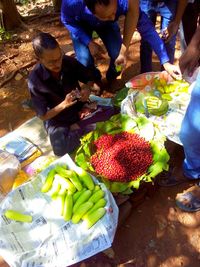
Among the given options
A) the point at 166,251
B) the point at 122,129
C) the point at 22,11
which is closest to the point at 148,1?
the point at 122,129

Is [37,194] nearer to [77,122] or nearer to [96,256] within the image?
[96,256]

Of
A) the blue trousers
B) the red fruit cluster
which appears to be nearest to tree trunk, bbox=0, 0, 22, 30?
the red fruit cluster

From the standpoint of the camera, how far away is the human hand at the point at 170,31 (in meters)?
3.03

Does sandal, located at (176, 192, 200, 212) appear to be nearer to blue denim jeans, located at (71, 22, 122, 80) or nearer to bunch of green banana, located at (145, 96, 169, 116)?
bunch of green banana, located at (145, 96, 169, 116)

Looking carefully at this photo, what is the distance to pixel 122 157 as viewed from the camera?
250cm

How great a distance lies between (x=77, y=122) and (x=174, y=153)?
891 millimetres

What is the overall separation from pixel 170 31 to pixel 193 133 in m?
1.26

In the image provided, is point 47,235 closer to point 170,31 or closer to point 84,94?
point 84,94

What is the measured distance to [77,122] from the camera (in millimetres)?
3041

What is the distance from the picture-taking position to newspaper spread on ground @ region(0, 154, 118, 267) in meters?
2.12

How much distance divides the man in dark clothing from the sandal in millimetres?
976

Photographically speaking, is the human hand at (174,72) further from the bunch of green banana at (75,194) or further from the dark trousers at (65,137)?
the bunch of green banana at (75,194)

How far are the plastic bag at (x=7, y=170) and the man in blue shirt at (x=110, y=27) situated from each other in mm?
1137

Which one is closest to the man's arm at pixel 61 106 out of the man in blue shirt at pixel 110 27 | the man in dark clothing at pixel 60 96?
the man in dark clothing at pixel 60 96
